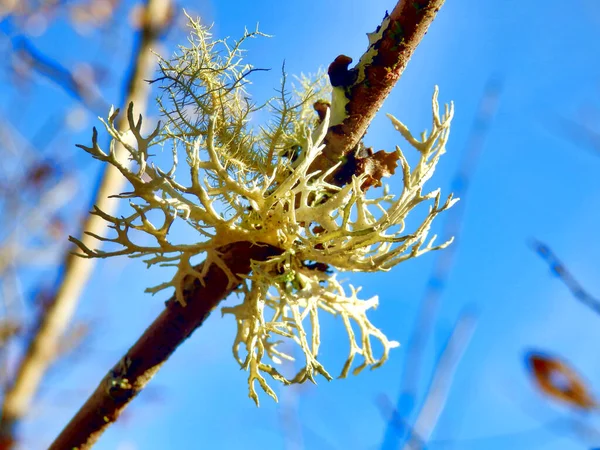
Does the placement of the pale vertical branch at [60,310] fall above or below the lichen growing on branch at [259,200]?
above

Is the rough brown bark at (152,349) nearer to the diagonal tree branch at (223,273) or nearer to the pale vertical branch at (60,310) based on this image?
the diagonal tree branch at (223,273)

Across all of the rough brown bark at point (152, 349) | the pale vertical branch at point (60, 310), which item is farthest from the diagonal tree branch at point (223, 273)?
the pale vertical branch at point (60, 310)

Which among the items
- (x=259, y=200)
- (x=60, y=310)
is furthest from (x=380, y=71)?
(x=60, y=310)

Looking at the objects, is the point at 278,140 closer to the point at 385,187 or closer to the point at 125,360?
the point at 385,187

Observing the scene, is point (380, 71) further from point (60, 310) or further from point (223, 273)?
point (60, 310)

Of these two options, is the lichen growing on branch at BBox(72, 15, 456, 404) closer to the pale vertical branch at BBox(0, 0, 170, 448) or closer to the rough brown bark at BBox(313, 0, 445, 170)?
the rough brown bark at BBox(313, 0, 445, 170)

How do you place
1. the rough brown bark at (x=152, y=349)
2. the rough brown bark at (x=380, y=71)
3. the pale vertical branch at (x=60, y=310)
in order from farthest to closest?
the pale vertical branch at (x=60, y=310) → the rough brown bark at (x=152, y=349) → the rough brown bark at (x=380, y=71)

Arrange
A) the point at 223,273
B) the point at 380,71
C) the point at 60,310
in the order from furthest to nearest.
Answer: the point at 60,310 < the point at 223,273 < the point at 380,71

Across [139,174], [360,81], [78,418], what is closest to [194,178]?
[139,174]
